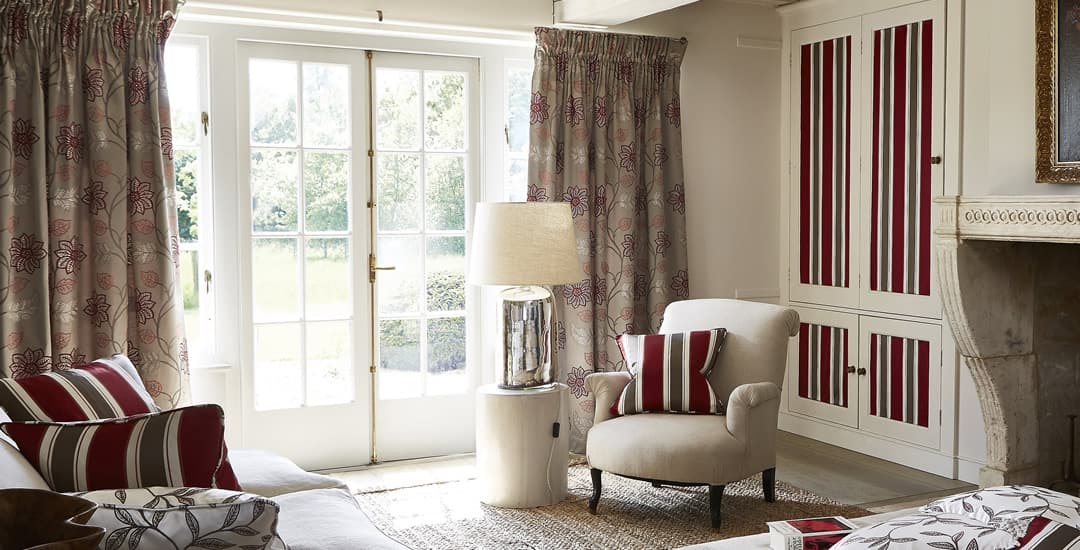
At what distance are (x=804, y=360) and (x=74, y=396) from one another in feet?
13.0

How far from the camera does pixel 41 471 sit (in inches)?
77.9

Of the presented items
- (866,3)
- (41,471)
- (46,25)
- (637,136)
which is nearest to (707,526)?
(637,136)

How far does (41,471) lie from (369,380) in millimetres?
2615

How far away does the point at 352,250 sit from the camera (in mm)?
4520

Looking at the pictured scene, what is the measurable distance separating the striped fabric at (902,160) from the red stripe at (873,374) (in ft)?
0.92

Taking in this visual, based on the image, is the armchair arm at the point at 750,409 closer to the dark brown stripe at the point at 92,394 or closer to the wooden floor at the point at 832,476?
the wooden floor at the point at 832,476

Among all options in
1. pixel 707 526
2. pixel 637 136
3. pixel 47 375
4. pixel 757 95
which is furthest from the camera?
pixel 757 95

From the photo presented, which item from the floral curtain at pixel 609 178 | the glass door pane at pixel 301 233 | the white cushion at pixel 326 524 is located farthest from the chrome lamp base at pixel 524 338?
the white cushion at pixel 326 524

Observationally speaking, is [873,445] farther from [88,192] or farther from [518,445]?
[88,192]

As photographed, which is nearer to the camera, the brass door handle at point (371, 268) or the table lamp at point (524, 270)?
the table lamp at point (524, 270)

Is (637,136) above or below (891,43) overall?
below

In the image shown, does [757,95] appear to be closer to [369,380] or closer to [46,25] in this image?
[369,380]

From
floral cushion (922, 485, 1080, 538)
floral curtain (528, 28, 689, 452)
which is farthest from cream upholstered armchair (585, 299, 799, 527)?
floral cushion (922, 485, 1080, 538)

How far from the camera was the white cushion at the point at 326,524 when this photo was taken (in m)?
2.04
